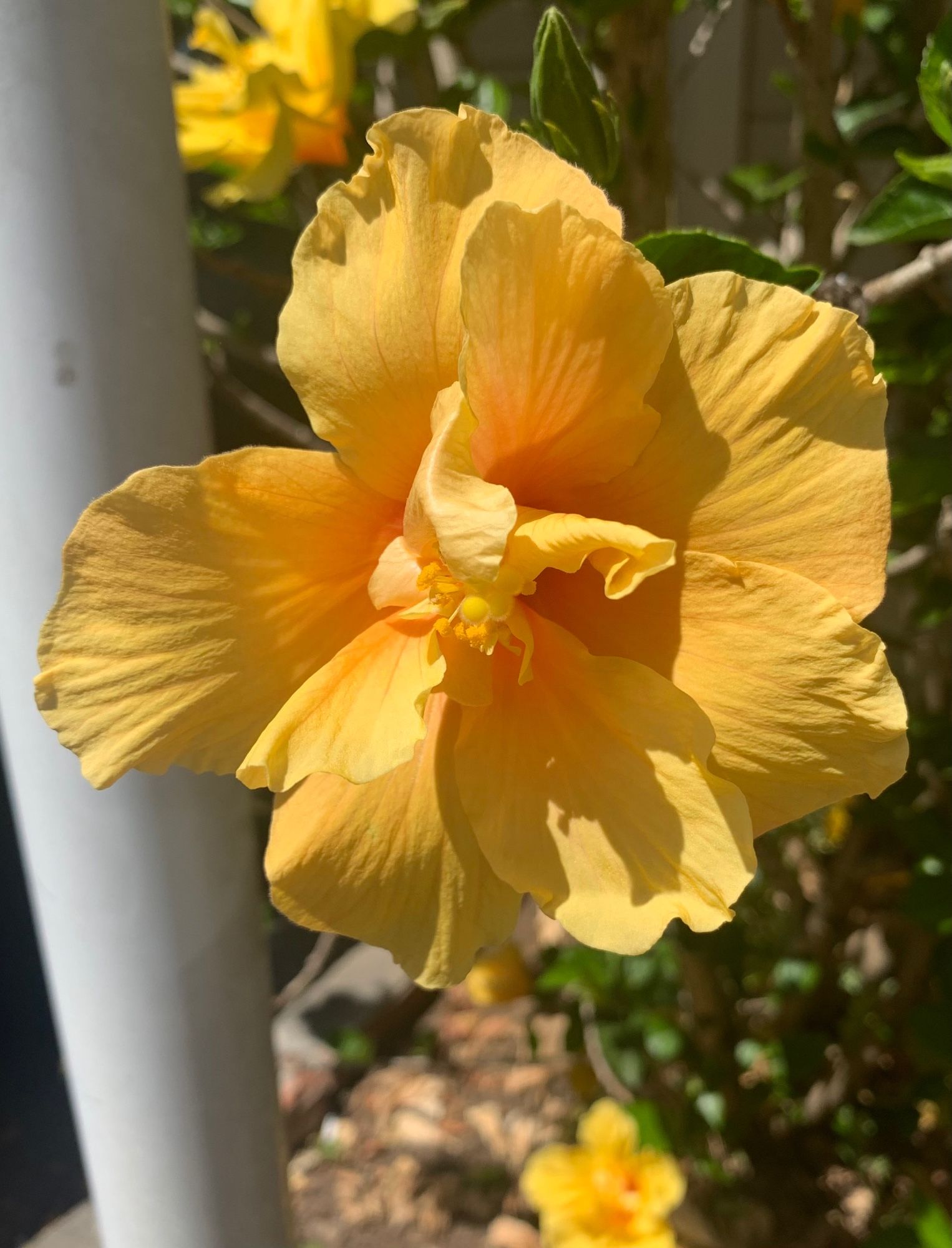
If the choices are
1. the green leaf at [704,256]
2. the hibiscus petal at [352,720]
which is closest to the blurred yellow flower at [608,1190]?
the hibiscus petal at [352,720]

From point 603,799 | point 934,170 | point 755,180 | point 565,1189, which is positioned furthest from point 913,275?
point 565,1189

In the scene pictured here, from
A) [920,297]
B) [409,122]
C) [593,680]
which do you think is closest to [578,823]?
[593,680]

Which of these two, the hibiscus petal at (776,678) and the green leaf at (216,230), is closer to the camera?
the hibiscus petal at (776,678)

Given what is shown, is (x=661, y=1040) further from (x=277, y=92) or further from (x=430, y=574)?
(x=277, y=92)

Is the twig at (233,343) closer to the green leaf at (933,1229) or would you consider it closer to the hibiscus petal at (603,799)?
the hibiscus petal at (603,799)

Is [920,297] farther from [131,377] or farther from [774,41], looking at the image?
[774,41]

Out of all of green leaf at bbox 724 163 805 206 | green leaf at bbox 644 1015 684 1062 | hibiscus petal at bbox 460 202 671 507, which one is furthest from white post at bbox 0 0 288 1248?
green leaf at bbox 724 163 805 206
